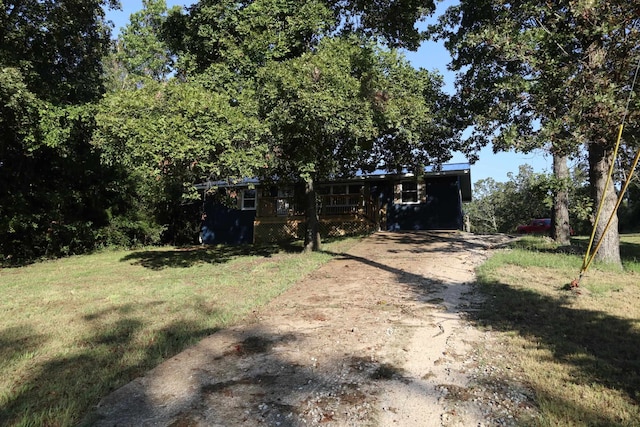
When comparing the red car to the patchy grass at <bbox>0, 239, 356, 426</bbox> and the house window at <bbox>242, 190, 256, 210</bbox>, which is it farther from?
the patchy grass at <bbox>0, 239, 356, 426</bbox>

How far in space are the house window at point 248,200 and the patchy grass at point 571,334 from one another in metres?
14.9

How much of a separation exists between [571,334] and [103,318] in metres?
6.33

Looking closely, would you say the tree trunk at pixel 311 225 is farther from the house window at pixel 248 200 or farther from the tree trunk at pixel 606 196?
the house window at pixel 248 200

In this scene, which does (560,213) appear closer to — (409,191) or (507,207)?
(409,191)

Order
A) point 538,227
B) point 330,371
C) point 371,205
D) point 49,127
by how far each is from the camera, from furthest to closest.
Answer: point 538,227 → point 371,205 → point 49,127 → point 330,371

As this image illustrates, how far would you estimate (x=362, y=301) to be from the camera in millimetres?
6863

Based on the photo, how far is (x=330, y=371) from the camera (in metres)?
4.11

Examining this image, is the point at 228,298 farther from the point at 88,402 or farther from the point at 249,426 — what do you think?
the point at 249,426

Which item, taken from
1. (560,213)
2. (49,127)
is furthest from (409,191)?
(49,127)

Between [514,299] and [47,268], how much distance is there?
41.9 feet

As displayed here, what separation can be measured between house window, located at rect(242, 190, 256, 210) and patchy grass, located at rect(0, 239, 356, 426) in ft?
33.0

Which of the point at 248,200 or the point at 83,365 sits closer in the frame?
the point at 83,365

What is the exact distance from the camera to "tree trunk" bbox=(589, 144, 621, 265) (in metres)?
9.36

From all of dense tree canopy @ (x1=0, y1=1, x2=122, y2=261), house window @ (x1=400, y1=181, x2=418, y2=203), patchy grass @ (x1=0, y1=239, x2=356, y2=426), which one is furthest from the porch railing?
patchy grass @ (x1=0, y1=239, x2=356, y2=426)
